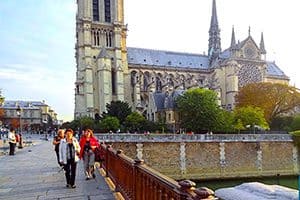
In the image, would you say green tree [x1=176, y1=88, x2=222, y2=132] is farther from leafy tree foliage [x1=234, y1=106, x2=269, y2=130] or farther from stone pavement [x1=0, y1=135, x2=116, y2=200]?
stone pavement [x1=0, y1=135, x2=116, y2=200]

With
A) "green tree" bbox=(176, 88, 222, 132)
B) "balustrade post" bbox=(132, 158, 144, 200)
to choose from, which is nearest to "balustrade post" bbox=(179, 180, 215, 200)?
"balustrade post" bbox=(132, 158, 144, 200)

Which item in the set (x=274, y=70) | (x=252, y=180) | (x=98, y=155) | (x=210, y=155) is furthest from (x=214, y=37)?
(x=98, y=155)

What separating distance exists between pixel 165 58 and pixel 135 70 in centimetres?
1087

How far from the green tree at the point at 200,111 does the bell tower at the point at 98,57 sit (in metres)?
19.4

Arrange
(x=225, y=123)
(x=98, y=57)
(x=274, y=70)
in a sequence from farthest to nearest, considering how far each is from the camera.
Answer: (x=274, y=70), (x=98, y=57), (x=225, y=123)

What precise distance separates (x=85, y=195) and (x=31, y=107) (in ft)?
389

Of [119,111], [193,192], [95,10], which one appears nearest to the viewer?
[193,192]

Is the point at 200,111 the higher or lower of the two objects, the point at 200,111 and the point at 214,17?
the lower

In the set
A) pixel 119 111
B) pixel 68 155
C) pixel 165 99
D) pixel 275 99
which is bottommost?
pixel 68 155

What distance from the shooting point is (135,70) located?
7875 cm

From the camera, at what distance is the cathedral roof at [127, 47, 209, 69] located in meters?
82.6

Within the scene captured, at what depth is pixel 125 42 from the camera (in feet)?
252

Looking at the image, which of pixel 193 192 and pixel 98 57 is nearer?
pixel 193 192

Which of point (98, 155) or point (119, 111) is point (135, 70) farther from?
point (98, 155)
